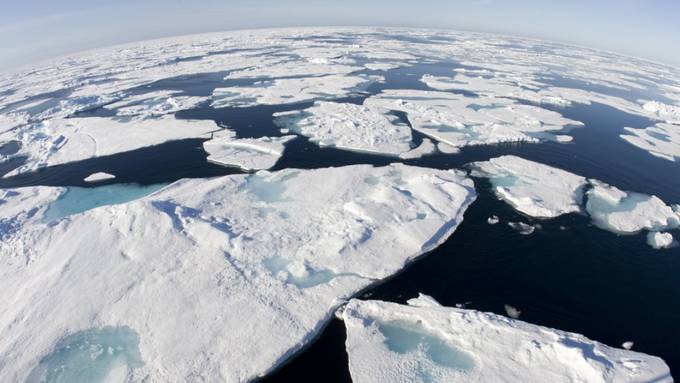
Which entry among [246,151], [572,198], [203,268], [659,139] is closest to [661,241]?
[572,198]

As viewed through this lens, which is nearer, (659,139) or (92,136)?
(92,136)

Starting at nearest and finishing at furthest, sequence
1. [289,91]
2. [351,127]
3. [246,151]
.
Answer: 1. [246,151]
2. [351,127]
3. [289,91]

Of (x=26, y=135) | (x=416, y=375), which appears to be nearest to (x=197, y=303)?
(x=416, y=375)

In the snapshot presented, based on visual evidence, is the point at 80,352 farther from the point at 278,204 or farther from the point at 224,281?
the point at 278,204

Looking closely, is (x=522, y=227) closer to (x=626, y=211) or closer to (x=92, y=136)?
(x=626, y=211)

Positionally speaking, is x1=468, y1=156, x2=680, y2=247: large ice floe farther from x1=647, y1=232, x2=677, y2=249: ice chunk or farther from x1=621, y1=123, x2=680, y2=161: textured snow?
x1=621, y1=123, x2=680, y2=161: textured snow

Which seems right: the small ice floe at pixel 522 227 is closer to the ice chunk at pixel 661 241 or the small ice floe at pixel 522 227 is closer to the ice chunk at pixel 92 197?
the ice chunk at pixel 661 241
